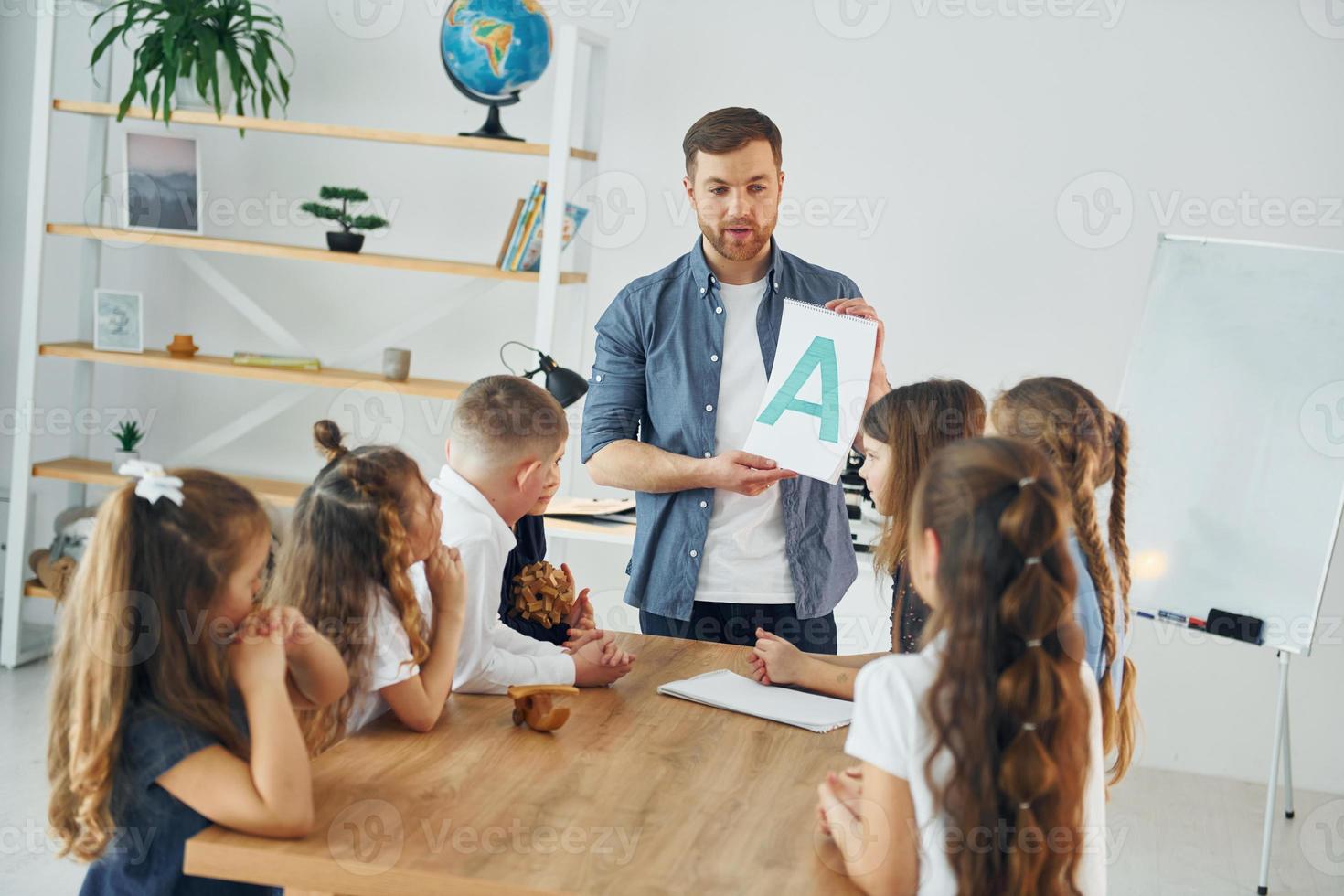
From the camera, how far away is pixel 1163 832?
11.5ft

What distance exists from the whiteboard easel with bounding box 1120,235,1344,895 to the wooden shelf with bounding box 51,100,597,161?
1.74m

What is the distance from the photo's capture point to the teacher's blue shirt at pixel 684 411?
2.36 m

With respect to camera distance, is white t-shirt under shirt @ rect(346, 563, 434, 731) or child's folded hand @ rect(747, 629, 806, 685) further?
child's folded hand @ rect(747, 629, 806, 685)

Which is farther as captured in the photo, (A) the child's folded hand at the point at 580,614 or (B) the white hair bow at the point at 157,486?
(A) the child's folded hand at the point at 580,614

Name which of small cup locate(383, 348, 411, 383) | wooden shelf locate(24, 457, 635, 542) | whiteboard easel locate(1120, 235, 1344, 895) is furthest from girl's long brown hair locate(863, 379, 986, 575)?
small cup locate(383, 348, 411, 383)

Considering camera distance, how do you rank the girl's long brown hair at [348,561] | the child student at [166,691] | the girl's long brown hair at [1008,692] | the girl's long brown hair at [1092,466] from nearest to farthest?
the girl's long brown hair at [1008,692]
the child student at [166,691]
the girl's long brown hair at [348,561]
the girl's long brown hair at [1092,466]

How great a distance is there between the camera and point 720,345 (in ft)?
7.97

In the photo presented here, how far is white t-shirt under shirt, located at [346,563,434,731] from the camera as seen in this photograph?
1602 mm

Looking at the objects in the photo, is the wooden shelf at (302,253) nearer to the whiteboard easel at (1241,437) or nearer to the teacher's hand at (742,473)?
the teacher's hand at (742,473)

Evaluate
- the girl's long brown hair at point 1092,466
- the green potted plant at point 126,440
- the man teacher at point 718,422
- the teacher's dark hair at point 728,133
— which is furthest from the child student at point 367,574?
the green potted plant at point 126,440

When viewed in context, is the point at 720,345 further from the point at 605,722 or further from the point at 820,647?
the point at 605,722

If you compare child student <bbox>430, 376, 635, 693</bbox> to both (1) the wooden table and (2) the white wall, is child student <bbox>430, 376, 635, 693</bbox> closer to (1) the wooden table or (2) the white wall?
(1) the wooden table

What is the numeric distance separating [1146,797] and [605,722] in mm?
2605

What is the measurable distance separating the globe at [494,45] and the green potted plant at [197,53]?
0.55 meters
